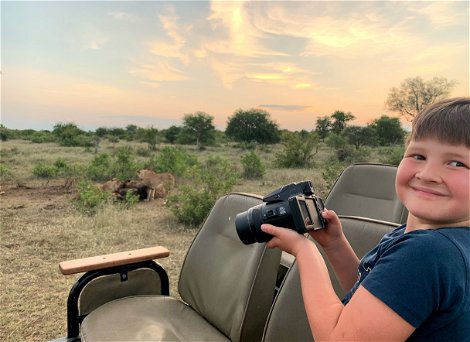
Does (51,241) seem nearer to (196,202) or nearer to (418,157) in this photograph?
(196,202)

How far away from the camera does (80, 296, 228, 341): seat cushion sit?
179 cm

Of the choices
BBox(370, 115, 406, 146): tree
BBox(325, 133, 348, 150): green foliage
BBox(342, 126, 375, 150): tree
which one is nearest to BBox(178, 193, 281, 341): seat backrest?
BBox(325, 133, 348, 150): green foliage

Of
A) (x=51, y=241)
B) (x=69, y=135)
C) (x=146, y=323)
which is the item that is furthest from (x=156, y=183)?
(x=69, y=135)

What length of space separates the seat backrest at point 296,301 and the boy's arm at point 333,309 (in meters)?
0.56

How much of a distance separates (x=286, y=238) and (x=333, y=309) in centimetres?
21

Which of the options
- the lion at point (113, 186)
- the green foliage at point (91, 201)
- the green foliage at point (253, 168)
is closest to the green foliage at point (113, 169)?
the lion at point (113, 186)

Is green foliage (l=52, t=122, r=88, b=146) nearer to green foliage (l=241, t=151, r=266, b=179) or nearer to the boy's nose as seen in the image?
green foliage (l=241, t=151, r=266, b=179)

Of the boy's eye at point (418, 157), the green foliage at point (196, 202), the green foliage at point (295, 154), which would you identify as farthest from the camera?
the green foliage at point (295, 154)

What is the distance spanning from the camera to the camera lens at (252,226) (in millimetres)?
1054

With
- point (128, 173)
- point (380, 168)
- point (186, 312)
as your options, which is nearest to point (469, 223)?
point (186, 312)

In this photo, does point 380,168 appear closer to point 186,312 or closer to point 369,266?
point 186,312

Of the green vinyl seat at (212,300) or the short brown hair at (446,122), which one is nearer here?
the short brown hair at (446,122)

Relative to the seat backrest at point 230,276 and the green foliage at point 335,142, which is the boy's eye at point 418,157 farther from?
the green foliage at point 335,142

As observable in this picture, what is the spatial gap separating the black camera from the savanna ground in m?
2.27
